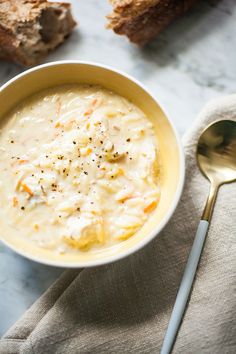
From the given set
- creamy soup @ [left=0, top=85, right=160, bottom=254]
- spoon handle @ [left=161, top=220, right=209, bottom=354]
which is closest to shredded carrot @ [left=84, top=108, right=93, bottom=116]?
creamy soup @ [left=0, top=85, right=160, bottom=254]

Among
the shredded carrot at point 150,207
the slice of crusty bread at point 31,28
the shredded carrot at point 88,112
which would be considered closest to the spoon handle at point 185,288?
the shredded carrot at point 150,207

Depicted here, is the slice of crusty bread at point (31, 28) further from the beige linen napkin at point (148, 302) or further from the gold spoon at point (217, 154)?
the beige linen napkin at point (148, 302)

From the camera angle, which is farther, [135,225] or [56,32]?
[56,32]

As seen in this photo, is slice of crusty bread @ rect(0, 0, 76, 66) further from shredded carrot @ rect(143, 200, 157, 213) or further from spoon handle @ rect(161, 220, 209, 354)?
spoon handle @ rect(161, 220, 209, 354)

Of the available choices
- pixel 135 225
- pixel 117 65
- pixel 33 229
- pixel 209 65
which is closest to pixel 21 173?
pixel 33 229

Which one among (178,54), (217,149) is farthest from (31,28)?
(217,149)

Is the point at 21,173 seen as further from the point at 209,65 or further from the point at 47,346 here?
the point at 209,65
